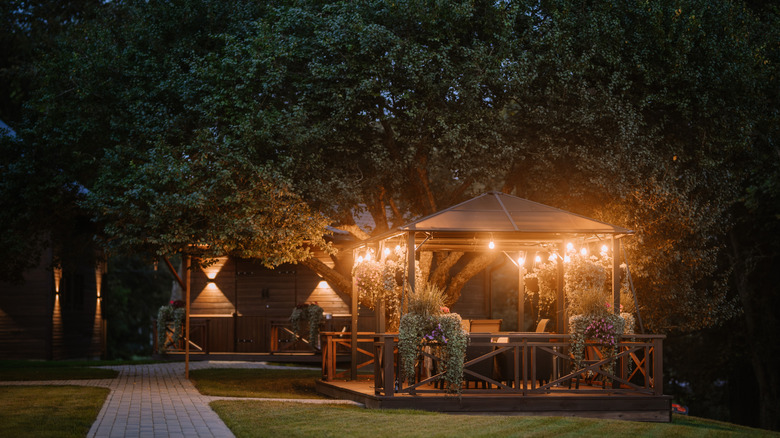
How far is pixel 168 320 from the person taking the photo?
19.9m

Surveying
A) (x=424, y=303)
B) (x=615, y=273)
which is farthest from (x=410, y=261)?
(x=615, y=273)

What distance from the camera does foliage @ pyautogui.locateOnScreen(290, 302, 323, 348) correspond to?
19255 mm

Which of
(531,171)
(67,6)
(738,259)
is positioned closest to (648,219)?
(531,171)

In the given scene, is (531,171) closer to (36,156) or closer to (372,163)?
(372,163)

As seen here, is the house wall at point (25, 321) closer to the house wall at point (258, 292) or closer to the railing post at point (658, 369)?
the house wall at point (258, 292)

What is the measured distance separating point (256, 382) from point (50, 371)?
185 inches

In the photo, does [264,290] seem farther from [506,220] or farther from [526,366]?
[526,366]

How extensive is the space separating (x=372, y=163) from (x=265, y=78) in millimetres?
2487

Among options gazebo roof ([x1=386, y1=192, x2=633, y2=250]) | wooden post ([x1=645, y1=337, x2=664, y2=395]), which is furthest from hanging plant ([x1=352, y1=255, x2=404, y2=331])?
wooden post ([x1=645, y1=337, x2=664, y2=395])

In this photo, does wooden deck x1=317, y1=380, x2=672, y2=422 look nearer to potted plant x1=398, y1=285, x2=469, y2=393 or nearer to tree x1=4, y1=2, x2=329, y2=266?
potted plant x1=398, y1=285, x2=469, y2=393

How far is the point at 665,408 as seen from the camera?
442 inches

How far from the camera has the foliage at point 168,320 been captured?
19688 mm

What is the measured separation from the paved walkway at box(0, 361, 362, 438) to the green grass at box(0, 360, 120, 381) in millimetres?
559

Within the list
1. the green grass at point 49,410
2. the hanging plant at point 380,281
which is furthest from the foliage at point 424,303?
the green grass at point 49,410
